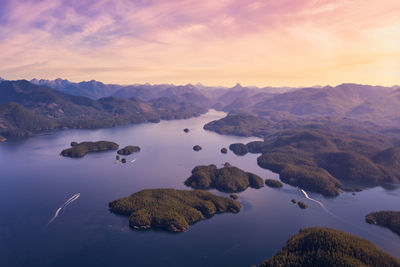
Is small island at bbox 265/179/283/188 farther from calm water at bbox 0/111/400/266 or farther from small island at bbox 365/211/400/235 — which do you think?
small island at bbox 365/211/400/235

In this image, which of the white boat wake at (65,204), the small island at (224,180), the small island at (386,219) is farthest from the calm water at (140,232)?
the small island at (224,180)

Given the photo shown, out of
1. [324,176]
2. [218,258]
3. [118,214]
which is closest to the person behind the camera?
[218,258]

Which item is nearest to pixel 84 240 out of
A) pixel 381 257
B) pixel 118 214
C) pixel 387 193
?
pixel 118 214

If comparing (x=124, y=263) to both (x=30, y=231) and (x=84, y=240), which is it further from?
(x=30, y=231)

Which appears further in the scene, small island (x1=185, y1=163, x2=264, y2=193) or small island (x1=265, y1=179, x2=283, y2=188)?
small island (x1=265, y1=179, x2=283, y2=188)

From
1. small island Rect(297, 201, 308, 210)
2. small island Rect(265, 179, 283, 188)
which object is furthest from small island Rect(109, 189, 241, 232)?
small island Rect(265, 179, 283, 188)

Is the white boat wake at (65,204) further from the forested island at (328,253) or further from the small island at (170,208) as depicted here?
the forested island at (328,253)

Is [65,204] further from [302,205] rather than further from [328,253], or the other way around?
[302,205]
